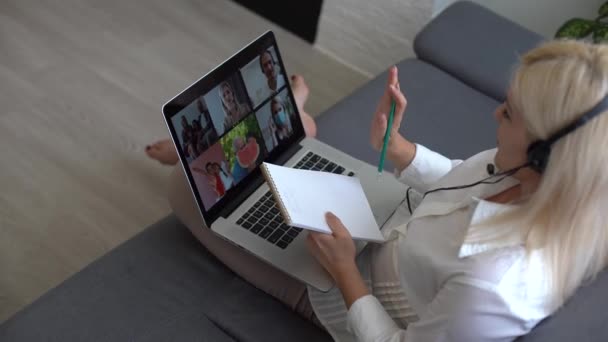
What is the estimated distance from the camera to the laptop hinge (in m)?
1.31

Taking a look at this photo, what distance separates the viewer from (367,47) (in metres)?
2.63

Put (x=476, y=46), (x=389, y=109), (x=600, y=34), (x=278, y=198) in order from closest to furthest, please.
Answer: (x=278, y=198), (x=389, y=109), (x=476, y=46), (x=600, y=34)

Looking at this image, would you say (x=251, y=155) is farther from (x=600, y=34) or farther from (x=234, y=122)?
(x=600, y=34)

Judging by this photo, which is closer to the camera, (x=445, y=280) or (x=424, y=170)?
(x=445, y=280)

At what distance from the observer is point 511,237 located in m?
0.97

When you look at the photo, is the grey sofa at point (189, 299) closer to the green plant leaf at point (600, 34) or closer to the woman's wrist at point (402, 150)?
the woman's wrist at point (402, 150)

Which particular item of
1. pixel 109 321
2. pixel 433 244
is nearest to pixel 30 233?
pixel 109 321

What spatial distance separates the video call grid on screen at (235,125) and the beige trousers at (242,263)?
11 cm

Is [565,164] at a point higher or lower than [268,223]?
higher

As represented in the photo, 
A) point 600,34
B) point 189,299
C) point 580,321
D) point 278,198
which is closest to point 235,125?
point 278,198

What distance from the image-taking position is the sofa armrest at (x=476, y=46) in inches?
76.0

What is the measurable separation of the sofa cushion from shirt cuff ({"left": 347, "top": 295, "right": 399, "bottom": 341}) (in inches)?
22.5

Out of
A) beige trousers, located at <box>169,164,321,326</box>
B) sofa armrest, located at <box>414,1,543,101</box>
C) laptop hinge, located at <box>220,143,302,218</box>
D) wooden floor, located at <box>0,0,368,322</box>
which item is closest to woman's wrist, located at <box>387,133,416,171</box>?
laptop hinge, located at <box>220,143,302,218</box>

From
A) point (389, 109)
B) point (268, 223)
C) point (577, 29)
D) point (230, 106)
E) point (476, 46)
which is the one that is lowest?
point (577, 29)
